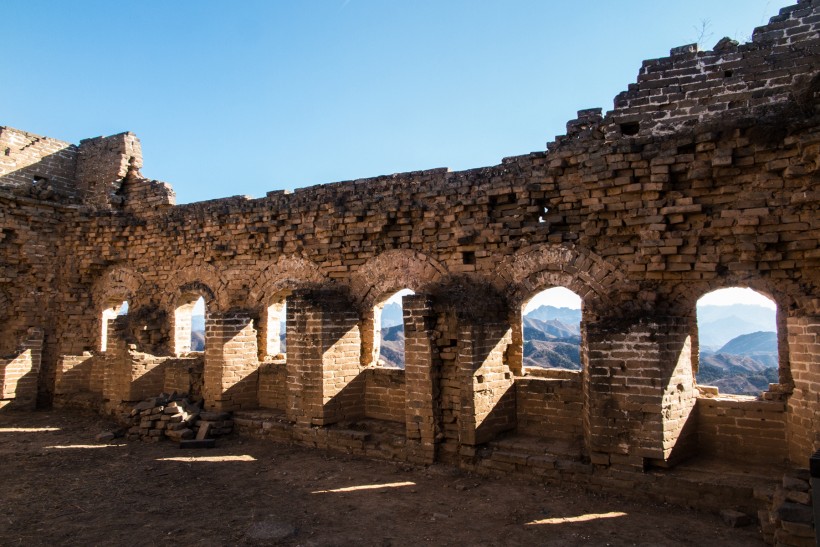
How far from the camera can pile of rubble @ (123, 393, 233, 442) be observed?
9812mm

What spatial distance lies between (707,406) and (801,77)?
424 cm

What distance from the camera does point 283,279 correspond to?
10547mm

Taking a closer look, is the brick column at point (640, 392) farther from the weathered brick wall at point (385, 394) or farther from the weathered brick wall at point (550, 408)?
the weathered brick wall at point (385, 394)

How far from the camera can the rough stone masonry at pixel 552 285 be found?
20.6 ft

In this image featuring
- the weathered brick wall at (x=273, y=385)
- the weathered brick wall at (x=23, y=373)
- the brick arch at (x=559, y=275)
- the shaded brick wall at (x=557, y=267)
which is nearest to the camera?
the shaded brick wall at (x=557, y=267)

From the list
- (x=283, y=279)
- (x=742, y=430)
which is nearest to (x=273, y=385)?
(x=283, y=279)

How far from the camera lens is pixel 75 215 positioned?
1339 cm

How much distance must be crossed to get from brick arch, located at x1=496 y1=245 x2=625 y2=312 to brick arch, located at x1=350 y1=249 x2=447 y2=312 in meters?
1.22

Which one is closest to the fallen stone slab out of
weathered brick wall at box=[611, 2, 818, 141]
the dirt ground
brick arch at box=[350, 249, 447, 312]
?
the dirt ground

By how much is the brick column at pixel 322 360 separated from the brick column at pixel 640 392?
431cm

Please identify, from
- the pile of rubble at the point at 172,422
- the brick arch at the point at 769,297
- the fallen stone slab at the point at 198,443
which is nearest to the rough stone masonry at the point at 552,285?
the brick arch at the point at 769,297

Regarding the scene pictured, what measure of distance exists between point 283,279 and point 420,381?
4.07 metres

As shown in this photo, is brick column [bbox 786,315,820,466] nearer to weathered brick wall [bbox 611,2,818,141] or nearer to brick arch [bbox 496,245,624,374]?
brick arch [bbox 496,245,624,374]

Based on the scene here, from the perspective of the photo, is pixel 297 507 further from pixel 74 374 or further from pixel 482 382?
pixel 74 374
